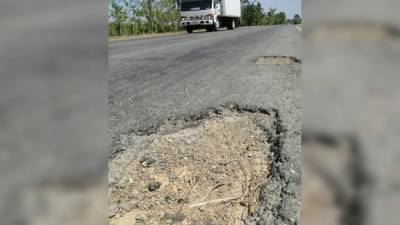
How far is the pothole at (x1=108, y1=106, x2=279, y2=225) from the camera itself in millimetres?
1693

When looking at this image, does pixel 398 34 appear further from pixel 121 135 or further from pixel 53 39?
pixel 121 135

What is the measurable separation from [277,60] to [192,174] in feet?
16.5

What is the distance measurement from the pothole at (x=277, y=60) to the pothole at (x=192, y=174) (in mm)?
3651

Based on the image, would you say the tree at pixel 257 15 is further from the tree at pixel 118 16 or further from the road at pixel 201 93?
the road at pixel 201 93

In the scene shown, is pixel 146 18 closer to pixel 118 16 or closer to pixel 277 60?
pixel 118 16

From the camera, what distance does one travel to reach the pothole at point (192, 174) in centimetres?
169

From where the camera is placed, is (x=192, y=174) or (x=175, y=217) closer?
(x=175, y=217)

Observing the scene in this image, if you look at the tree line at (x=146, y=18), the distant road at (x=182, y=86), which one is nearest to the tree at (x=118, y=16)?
the tree line at (x=146, y=18)

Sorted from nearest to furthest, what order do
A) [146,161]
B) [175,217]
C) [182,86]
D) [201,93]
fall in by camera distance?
[175,217]
[146,161]
[201,93]
[182,86]

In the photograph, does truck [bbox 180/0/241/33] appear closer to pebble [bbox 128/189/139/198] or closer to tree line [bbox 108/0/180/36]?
tree line [bbox 108/0/180/36]

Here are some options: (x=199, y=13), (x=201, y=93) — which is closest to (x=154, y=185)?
(x=201, y=93)

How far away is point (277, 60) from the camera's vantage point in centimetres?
677

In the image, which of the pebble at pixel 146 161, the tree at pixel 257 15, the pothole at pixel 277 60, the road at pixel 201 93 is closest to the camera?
the pebble at pixel 146 161

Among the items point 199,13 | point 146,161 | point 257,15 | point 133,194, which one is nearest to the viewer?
point 133,194
